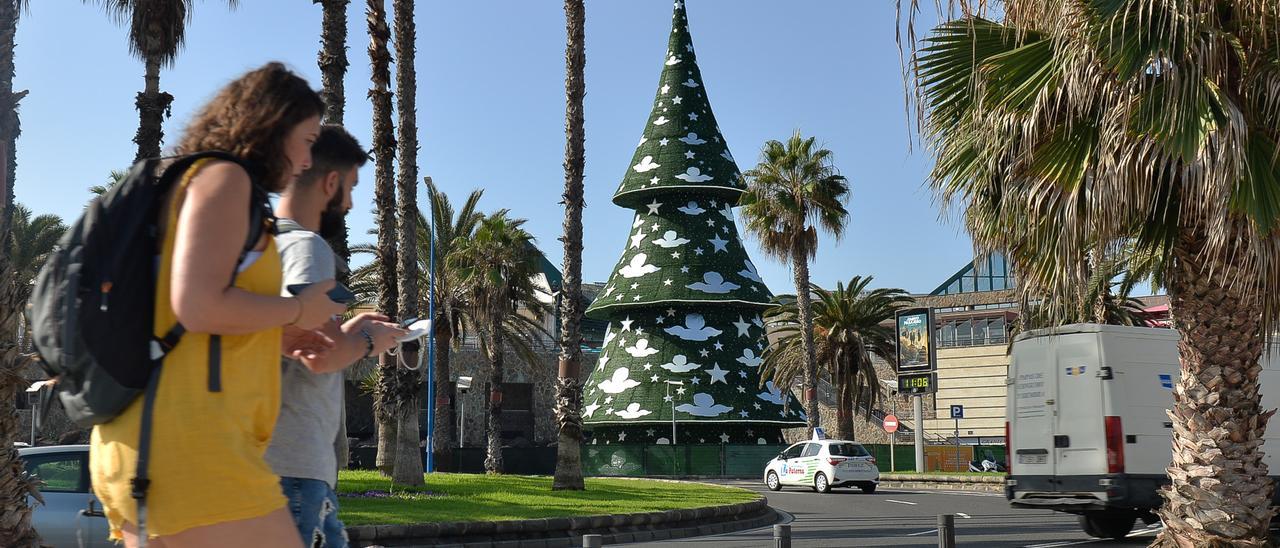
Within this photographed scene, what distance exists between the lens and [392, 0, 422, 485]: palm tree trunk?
744 inches

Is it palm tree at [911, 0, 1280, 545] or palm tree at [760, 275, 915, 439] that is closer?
palm tree at [911, 0, 1280, 545]

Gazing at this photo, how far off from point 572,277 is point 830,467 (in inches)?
442

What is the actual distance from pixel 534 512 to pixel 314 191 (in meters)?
12.4

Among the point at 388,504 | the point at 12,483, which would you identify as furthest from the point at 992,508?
the point at 12,483

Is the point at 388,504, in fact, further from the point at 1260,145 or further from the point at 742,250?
the point at 742,250

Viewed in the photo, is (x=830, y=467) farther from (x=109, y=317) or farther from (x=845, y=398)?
(x=109, y=317)

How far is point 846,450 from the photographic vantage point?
3012cm

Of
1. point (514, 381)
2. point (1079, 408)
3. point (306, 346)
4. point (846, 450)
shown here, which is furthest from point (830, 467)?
point (514, 381)

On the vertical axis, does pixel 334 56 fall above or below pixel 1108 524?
above

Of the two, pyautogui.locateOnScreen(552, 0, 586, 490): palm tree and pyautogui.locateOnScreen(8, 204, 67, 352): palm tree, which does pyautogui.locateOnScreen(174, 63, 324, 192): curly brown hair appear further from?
pyautogui.locateOnScreen(8, 204, 67, 352): palm tree

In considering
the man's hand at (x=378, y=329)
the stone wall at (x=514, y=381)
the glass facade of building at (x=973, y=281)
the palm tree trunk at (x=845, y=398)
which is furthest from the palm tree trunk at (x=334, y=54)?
the glass facade of building at (x=973, y=281)

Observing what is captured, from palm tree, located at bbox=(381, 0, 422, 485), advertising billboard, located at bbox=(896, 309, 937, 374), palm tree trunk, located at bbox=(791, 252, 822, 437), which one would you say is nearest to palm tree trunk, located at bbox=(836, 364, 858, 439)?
palm tree trunk, located at bbox=(791, 252, 822, 437)

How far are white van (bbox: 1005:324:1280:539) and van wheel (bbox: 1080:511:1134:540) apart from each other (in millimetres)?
12

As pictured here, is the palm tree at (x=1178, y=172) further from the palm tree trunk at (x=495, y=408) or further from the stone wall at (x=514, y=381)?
the stone wall at (x=514, y=381)
